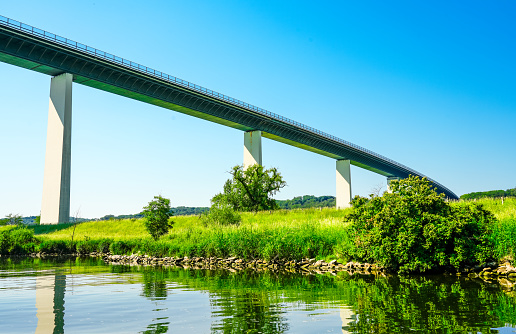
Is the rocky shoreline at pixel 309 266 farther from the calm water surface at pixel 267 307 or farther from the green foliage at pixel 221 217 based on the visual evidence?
the green foliage at pixel 221 217

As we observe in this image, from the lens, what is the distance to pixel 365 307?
376 inches

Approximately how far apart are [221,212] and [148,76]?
96.7 ft

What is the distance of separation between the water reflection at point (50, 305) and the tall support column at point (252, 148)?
62527 mm

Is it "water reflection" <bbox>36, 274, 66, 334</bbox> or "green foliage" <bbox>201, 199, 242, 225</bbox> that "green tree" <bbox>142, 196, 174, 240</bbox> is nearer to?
"green foliage" <bbox>201, 199, 242, 225</bbox>

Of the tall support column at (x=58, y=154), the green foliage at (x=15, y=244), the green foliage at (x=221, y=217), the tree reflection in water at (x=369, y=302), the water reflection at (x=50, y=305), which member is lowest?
the water reflection at (x=50, y=305)

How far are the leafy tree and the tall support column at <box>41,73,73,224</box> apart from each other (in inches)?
879

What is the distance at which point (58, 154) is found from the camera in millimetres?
57344

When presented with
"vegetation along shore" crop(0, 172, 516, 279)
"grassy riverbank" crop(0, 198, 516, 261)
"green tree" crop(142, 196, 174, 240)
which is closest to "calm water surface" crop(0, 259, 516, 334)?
"vegetation along shore" crop(0, 172, 516, 279)

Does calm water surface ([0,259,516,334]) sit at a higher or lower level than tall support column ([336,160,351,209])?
lower

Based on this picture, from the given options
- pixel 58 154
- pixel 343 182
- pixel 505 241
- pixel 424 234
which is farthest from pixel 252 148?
pixel 505 241

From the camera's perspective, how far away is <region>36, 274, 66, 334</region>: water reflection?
8.30 m

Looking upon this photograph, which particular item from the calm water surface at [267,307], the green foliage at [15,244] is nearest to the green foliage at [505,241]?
the calm water surface at [267,307]

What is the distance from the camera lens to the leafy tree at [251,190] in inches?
2542

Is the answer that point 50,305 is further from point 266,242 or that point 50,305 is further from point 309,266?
point 266,242
